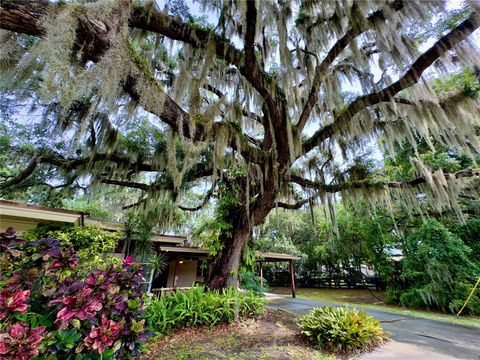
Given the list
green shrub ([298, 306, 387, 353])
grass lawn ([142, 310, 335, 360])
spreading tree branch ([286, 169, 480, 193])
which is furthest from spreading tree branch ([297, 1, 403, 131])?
grass lawn ([142, 310, 335, 360])

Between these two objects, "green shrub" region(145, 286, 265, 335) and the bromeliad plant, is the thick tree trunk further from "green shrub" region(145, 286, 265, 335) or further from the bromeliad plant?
the bromeliad plant

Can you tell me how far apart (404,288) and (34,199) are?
1660 cm

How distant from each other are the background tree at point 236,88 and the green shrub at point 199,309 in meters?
0.72

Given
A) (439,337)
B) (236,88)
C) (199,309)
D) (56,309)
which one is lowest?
(439,337)

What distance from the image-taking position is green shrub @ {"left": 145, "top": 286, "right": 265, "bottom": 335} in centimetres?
462

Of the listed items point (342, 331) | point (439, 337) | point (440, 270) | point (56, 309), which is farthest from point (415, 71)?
point (440, 270)

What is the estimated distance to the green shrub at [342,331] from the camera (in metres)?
3.94

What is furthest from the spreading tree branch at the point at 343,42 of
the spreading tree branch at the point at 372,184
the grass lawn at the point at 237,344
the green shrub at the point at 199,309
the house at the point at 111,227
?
the house at the point at 111,227

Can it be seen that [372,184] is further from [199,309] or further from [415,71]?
[199,309]

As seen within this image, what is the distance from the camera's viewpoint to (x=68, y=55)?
251cm

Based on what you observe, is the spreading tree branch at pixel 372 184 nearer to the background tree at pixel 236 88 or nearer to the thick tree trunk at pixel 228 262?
the background tree at pixel 236 88

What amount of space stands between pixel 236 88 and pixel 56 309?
513 cm

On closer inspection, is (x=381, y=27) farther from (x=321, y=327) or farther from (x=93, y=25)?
(x=321, y=327)

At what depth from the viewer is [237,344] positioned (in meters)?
4.05
